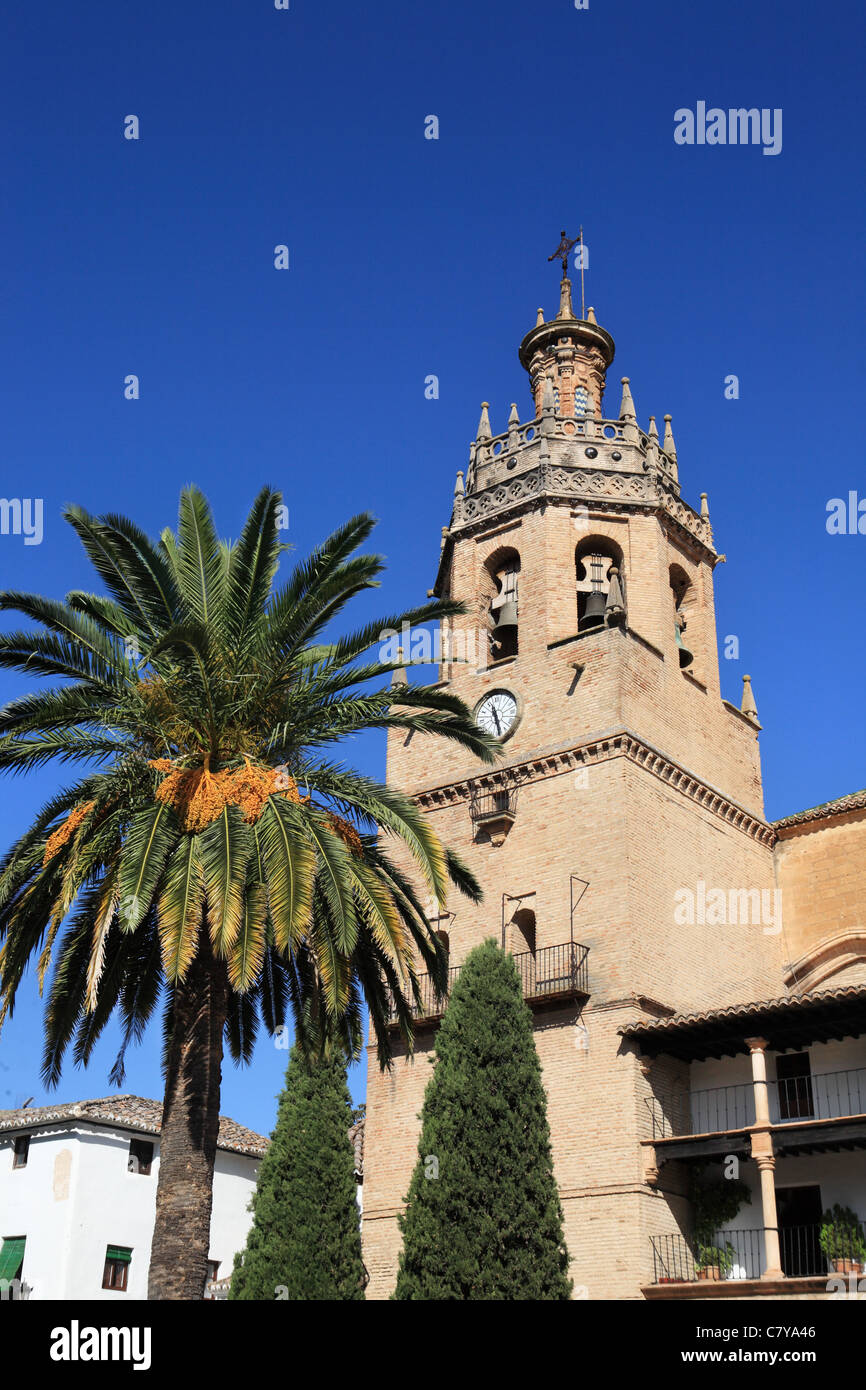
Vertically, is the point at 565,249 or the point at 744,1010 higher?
the point at 565,249

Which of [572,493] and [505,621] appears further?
[572,493]

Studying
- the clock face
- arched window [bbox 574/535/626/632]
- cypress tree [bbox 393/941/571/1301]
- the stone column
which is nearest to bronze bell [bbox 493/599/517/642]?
arched window [bbox 574/535/626/632]

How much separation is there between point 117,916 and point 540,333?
18931 mm

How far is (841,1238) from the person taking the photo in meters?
20.6

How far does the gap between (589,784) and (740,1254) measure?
7683mm

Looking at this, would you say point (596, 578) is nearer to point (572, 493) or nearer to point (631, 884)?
point (572, 493)

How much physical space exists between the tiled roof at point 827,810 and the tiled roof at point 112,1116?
15.0m

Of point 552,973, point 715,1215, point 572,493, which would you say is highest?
point 572,493

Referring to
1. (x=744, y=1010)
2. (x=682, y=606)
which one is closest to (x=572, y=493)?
(x=682, y=606)

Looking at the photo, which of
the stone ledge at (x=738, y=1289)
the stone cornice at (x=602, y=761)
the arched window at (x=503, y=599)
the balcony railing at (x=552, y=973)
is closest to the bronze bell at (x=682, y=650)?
the stone cornice at (x=602, y=761)
